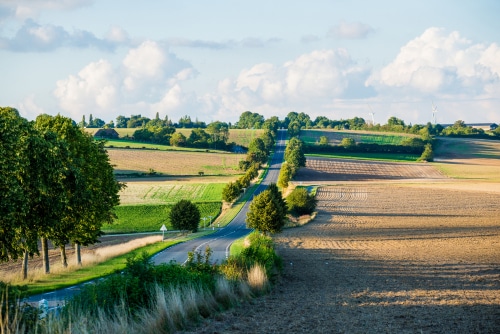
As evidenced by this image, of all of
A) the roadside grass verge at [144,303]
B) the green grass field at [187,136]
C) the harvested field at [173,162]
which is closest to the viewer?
the roadside grass verge at [144,303]

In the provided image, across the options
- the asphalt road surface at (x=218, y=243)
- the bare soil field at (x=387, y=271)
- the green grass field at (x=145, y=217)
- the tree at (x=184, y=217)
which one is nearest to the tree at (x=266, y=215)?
the bare soil field at (x=387, y=271)

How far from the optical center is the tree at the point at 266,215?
2215 inches

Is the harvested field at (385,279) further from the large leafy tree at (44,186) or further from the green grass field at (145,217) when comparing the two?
the green grass field at (145,217)

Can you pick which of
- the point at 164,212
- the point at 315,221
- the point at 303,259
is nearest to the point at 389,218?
the point at 315,221

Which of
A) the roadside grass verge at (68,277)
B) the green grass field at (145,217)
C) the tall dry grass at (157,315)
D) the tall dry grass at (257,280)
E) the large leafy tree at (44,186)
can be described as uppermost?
the large leafy tree at (44,186)

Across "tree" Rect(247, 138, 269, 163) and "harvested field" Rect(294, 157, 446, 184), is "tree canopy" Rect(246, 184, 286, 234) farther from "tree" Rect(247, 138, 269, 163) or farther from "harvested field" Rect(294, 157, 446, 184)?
"tree" Rect(247, 138, 269, 163)

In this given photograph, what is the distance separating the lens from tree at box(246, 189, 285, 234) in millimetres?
56250

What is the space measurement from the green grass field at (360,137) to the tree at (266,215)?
12172 cm

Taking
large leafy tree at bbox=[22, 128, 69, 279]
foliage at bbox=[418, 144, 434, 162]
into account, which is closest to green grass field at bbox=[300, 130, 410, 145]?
foliage at bbox=[418, 144, 434, 162]

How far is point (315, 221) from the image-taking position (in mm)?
74250

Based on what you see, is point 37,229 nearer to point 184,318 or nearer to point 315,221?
point 184,318

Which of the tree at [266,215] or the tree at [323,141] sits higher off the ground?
the tree at [323,141]

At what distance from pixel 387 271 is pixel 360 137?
159 m

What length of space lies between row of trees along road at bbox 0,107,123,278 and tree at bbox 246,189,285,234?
19326 millimetres
